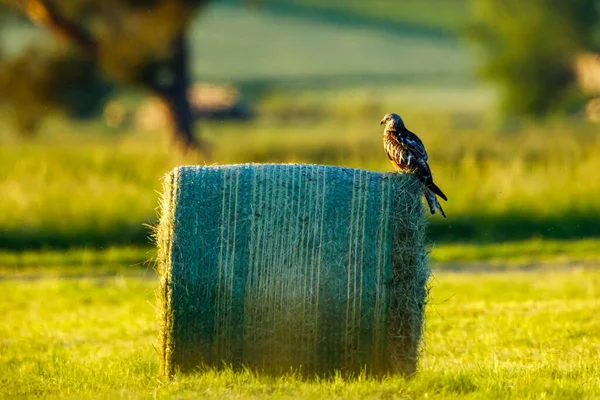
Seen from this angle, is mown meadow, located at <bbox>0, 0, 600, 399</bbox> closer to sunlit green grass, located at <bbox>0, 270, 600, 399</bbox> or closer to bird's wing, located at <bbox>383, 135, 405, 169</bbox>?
sunlit green grass, located at <bbox>0, 270, 600, 399</bbox>

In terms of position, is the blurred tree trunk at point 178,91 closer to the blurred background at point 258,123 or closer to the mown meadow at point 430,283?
the blurred background at point 258,123

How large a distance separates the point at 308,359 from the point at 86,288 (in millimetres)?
6269

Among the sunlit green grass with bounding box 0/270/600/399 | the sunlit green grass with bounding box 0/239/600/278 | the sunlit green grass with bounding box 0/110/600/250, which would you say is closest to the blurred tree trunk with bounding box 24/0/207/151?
the sunlit green grass with bounding box 0/110/600/250

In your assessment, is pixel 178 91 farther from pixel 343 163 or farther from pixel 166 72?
pixel 343 163

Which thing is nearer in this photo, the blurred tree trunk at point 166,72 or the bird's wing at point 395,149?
the bird's wing at point 395,149

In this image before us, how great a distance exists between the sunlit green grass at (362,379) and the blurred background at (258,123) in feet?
10.0

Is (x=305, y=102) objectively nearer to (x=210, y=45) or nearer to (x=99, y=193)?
(x=210, y=45)

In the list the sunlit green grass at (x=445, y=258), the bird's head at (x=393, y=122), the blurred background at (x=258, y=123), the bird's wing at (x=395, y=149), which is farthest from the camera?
the blurred background at (x=258, y=123)

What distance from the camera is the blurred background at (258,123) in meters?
17.8

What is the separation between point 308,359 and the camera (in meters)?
7.93

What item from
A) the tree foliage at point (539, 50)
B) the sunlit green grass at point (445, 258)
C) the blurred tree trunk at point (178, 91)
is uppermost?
the tree foliage at point (539, 50)

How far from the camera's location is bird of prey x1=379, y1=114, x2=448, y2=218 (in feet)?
26.8

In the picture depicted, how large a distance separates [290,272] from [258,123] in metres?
43.3

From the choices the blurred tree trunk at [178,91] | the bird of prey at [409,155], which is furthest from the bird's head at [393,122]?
the blurred tree trunk at [178,91]
